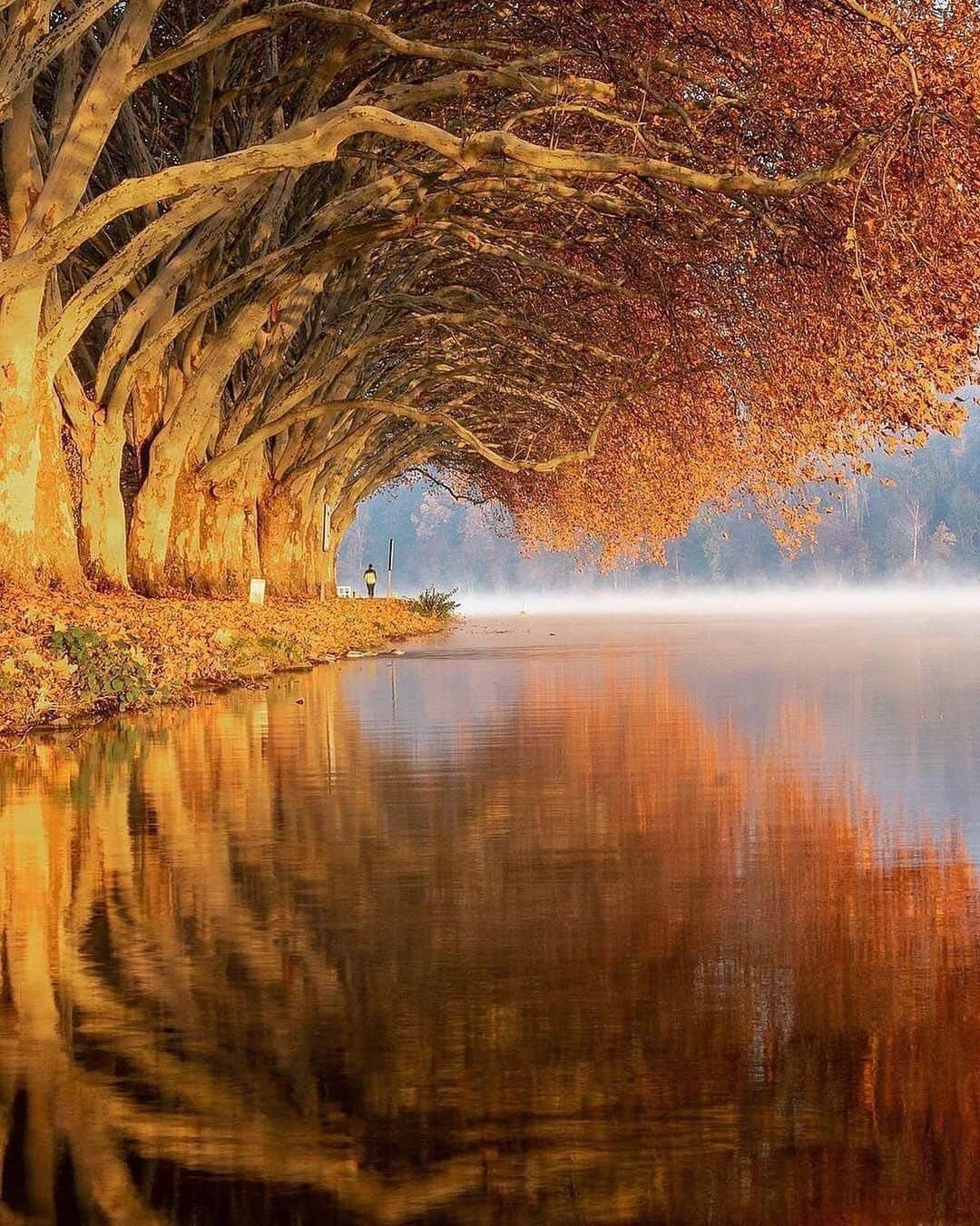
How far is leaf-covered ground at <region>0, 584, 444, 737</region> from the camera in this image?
53.5ft

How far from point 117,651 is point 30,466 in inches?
152

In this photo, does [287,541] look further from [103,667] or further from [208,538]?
[103,667]

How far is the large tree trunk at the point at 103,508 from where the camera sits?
1028 inches

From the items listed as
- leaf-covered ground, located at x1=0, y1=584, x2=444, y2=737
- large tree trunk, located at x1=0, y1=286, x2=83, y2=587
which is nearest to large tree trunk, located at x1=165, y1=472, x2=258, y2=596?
leaf-covered ground, located at x1=0, y1=584, x2=444, y2=737

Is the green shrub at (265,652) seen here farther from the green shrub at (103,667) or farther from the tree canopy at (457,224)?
the green shrub at (103,667)

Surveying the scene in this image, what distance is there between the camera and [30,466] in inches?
861

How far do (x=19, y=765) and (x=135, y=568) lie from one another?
55.3 feet

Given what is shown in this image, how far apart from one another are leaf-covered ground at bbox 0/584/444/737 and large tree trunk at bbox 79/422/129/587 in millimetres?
951

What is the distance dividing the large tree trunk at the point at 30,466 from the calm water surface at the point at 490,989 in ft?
26.2

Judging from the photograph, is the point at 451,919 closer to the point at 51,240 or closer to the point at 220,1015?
the point at 220,1015

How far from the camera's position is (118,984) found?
20.5 feet

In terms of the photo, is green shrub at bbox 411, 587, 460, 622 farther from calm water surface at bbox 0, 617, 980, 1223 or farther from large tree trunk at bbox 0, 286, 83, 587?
calm water surface at bbox 0, 617, 980, 1223

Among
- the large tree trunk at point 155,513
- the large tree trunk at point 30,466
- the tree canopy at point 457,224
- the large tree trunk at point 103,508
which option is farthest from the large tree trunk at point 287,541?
the large tree trunk at point 30,466

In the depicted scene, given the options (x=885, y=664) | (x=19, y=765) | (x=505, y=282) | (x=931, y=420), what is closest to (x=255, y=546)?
(x=505, y=282)
